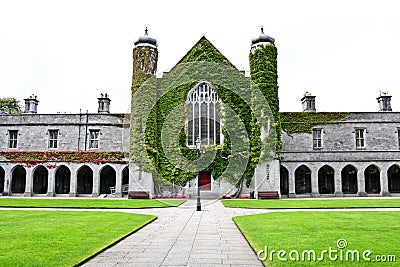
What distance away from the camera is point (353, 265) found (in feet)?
20.2

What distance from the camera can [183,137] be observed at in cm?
2975

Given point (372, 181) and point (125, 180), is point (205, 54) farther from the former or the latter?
point (372, 181)

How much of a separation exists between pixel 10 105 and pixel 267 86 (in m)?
39.6

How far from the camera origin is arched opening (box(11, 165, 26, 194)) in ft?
107

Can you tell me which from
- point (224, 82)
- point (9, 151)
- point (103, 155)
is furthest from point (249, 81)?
point (9, 151)

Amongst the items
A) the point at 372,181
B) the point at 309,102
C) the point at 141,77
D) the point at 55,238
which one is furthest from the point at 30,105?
the point at 372,181

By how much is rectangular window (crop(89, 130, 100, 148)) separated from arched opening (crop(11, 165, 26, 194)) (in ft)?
20.6

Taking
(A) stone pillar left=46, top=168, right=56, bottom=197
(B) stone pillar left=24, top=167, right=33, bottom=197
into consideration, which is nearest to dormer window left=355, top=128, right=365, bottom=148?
(A) stone pillar left=46, top=168, right=56, bottom=197

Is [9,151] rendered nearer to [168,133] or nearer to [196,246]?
[168,133]

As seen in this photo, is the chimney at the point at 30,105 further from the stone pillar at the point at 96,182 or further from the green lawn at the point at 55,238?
the green lawn at the point at 55,238

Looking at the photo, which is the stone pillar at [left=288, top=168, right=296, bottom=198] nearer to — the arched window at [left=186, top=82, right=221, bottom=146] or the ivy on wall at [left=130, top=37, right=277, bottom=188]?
the ivy on wall at [left=130, top=37, right=277, bottom=188]

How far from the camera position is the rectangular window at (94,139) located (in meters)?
32.9

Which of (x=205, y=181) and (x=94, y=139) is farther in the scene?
(x=94, y=139)

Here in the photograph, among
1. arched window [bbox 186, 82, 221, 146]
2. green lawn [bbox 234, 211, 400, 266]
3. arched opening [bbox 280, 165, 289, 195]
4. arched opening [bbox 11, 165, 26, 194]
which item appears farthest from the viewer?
arched opening [bbox 11, 165, 26, 194]
